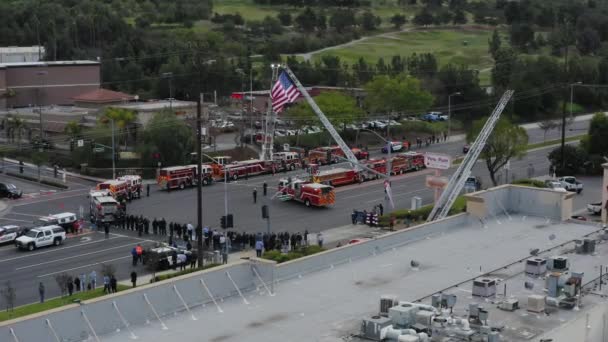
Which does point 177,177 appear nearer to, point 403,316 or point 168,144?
point 168,144

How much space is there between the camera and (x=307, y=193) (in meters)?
66.3

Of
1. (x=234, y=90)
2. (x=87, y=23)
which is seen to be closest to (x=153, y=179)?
(x=234, y=90)

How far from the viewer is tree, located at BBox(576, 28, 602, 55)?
162000 mm

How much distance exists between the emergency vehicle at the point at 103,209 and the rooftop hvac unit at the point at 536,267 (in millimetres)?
37950

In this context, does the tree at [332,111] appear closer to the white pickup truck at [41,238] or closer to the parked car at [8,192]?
the parked car at [8,192]

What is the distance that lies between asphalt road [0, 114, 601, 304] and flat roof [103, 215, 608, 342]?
23.1 m

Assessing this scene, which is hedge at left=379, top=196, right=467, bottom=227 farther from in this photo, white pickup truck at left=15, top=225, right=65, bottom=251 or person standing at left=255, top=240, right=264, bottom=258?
white pickup truck at left=15, top=225, right=65, bottom=251

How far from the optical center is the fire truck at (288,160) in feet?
266

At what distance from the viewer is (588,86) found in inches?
4889

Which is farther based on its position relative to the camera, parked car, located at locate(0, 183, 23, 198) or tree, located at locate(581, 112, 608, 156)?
tree, located at locate(581, 112, 608, 156)

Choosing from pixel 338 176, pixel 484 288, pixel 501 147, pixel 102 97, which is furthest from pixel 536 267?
pixel 102 97

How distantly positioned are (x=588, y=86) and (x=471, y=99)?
1700cm

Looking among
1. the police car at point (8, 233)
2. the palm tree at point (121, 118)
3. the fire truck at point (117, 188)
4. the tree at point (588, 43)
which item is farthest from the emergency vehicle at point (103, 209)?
the tree at point (588, 43)

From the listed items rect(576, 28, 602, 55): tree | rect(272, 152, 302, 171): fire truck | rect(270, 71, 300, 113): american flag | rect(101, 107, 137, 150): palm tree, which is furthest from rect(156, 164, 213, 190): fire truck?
rect(576, 28, 602, 55): tree
